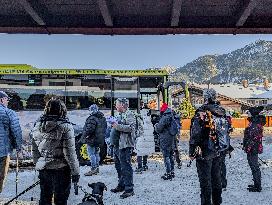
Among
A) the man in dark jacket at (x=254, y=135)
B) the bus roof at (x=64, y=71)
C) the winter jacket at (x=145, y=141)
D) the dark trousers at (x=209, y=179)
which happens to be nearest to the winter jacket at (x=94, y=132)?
the winter jacket at (x=145, y=141)

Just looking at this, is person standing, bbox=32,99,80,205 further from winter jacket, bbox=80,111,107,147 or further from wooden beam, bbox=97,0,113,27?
winter jacket, bbox=80,111,107,147

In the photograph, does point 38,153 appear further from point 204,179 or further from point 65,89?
point 65,89

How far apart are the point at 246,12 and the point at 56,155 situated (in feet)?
9.34

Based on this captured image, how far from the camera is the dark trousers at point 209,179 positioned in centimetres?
571

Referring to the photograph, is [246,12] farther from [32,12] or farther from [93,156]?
[93,156]

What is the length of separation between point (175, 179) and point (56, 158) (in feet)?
17.6

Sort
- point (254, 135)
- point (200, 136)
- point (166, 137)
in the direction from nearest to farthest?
point (200, 136), point (254, 135), point (166, 137)

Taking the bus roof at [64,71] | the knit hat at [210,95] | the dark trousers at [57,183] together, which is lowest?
the dark trousers at [57,183]

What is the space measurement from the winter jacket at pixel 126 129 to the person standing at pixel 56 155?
8.92 feet

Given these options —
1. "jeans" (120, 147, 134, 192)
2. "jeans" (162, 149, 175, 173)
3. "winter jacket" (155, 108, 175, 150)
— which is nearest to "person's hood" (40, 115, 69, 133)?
"jeans" (120, 147, 134, 192)

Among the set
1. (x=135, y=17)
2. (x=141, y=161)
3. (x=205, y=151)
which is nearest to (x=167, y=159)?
(x=141, y=161)

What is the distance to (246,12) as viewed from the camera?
4742 millimetres

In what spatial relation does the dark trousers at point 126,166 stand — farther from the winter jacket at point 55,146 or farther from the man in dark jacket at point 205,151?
the winter jacket at point 55,146

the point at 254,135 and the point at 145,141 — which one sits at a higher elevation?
the point at 254,135
